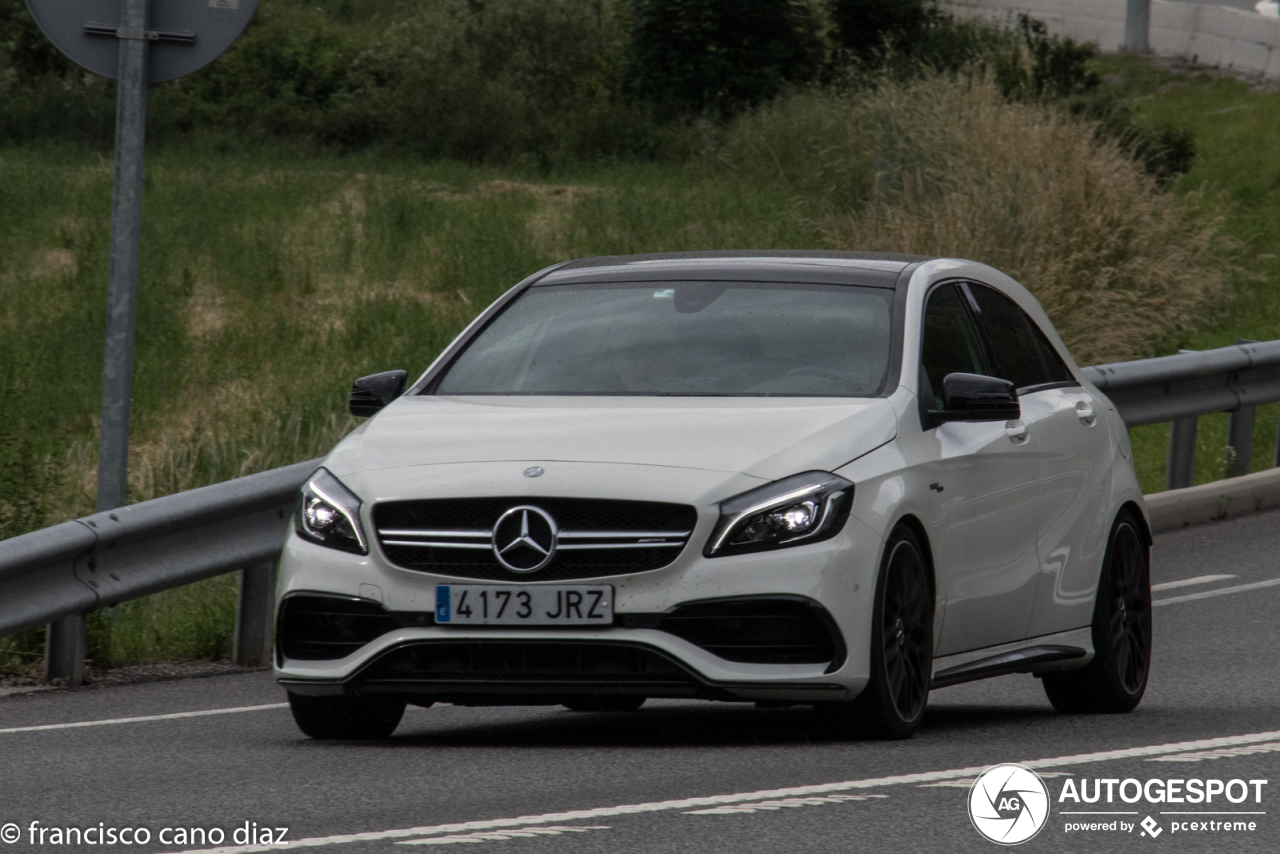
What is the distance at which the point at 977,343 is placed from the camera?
325 inches

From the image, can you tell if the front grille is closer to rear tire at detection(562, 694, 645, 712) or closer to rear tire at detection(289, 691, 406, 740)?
rear tire at detection(562, 694, 645, 712)

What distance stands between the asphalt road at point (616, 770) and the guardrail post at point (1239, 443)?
6633 mm

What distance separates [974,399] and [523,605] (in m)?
1.68

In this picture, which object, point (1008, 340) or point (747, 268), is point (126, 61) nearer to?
point (747, 268)

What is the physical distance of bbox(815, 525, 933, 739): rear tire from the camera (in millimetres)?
6914

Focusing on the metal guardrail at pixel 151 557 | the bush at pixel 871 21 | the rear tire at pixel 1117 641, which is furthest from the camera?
the bush at pixel 871 21

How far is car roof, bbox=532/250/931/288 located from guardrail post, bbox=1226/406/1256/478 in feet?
26.2

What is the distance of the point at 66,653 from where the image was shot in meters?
9.30

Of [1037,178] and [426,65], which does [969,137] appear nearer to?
[1037,178]

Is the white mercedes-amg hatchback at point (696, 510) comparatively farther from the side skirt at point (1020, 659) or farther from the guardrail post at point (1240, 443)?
the guardrail post at point (1240, 443)

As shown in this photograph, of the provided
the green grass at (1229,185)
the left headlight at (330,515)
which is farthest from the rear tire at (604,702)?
the green grass at (1229,185)

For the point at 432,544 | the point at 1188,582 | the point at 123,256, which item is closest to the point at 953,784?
the point at 432,544

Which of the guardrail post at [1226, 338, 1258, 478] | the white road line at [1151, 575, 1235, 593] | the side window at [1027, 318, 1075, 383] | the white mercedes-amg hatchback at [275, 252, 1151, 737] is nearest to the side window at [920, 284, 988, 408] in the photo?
the white mercedes-amg hatchback at [275, 252, 1151, 737]

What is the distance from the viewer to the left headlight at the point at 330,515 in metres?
6.91
